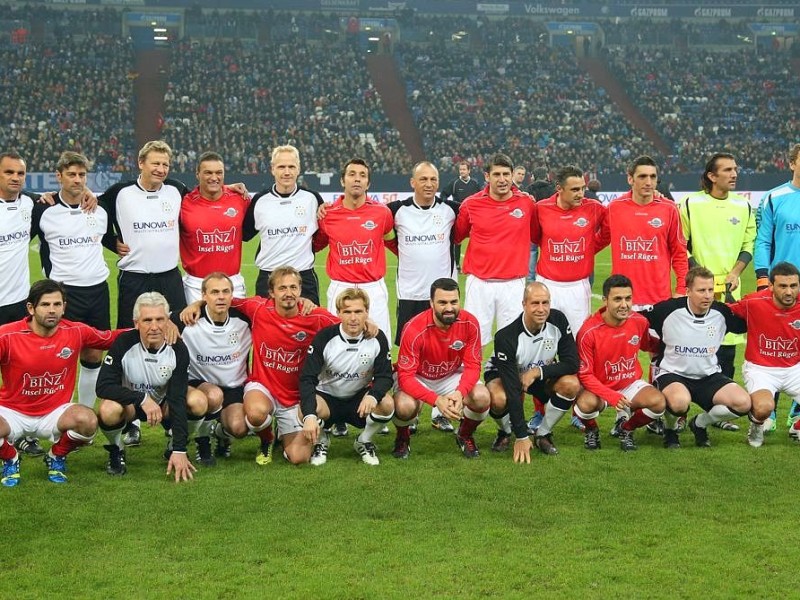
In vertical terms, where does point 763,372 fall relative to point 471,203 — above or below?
below

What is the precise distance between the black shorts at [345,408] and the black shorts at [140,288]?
143 cm

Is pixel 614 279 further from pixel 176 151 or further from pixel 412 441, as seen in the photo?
pixel 176 151

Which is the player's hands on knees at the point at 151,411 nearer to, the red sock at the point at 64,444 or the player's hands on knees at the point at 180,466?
the player's hands on knees at the point at 180,466

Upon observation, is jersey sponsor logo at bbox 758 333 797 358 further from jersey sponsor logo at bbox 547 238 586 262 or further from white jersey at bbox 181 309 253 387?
white jersey at bbox 181 309 253 387

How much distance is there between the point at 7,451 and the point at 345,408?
6.89 ft

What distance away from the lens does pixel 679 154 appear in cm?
3494

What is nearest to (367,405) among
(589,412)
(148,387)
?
(148,387)

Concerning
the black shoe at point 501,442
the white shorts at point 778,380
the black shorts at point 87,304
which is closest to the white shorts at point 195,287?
the black shorts at point 87,304

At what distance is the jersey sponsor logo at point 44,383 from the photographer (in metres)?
5.82

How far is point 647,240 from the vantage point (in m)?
6.98

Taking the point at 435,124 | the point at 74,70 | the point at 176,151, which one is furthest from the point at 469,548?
the point at 74,70

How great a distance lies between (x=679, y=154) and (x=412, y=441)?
101ft

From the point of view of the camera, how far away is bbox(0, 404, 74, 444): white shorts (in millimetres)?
5773

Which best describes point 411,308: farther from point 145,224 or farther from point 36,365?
point 36,365
